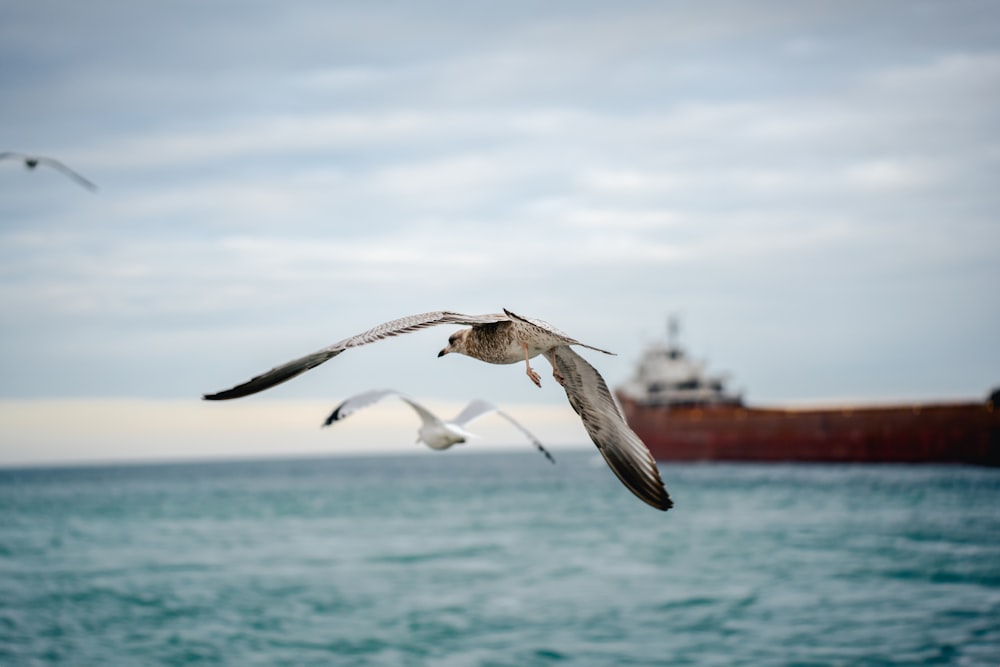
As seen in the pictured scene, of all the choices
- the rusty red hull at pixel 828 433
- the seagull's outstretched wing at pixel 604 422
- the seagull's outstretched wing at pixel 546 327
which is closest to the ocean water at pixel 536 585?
the rusty red hull at pixel 828 433

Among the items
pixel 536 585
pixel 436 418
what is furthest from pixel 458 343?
pixel 536 585

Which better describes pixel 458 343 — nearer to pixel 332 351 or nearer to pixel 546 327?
pixel 546 327

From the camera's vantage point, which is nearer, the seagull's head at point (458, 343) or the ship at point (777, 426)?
the seagull's head at point (458, 343)

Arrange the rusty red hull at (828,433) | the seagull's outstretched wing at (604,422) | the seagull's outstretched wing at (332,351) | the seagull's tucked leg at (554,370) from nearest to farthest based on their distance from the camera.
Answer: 1. the seagull's outstretched wing at (332,351)
2. the seagull's outstretched wing at (604,422)
3. the seagull's tucked leg at (554,370)
4. the rusty red hull at (828,433)

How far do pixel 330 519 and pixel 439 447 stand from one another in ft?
153

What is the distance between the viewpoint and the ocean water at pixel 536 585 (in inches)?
784

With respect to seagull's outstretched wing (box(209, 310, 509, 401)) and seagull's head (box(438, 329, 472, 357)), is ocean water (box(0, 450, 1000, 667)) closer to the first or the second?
seagull's head (box(438, 329, 472, 357))

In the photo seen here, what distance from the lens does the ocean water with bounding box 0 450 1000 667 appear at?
1991 cm

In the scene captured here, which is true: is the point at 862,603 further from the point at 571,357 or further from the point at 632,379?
the point at 632,379

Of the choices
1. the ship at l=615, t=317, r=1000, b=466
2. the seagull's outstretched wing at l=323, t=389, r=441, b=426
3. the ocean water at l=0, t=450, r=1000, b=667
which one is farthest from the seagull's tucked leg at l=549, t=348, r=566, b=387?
the ship at l=615, t=317, r=1000, b=466

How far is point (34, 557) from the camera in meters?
37.6

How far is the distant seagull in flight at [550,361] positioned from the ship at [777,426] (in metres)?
41.0

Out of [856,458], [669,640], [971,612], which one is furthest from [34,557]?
[856,458]

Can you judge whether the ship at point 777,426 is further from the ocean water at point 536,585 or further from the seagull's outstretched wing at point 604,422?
the seagull's outstretched wing at point 604,422
